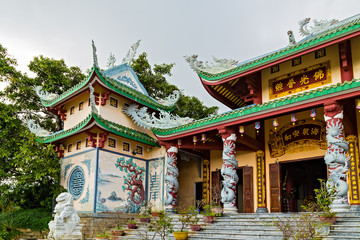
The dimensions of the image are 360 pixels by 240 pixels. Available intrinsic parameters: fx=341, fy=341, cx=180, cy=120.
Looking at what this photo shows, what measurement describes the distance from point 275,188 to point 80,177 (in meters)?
6.62

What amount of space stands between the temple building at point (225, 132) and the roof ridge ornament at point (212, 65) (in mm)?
36

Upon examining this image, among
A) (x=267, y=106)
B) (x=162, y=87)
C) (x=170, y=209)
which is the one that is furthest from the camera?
(x=162, y=87)

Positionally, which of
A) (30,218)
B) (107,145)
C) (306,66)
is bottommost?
(30,218)

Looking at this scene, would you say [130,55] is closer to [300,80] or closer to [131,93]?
[131,93]

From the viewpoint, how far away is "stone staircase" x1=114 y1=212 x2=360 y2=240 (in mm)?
6578

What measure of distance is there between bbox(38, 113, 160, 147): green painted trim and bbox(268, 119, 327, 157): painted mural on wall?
4332 mm

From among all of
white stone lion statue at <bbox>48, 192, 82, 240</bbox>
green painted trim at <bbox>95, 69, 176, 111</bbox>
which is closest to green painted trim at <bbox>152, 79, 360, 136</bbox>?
green painted trim at <bbox>95, 69, 176, 111</bbox>

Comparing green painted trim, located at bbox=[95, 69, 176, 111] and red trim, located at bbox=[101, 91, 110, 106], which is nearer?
green painted trim, located at bbox=[95, 69, 176, 111]

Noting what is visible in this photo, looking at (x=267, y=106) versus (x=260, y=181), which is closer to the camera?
(x=267, y=106)

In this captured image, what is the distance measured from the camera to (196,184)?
559 inches

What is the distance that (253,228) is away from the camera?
310 inches

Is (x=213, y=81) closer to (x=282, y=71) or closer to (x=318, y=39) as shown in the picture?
(x=282, y=71)

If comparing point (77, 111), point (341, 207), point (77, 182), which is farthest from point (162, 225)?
point (77, 111)

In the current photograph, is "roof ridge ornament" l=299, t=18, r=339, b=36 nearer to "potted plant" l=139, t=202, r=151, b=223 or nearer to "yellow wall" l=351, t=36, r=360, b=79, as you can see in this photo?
"yellow wall" l=351, t=36, r=360, b=79
